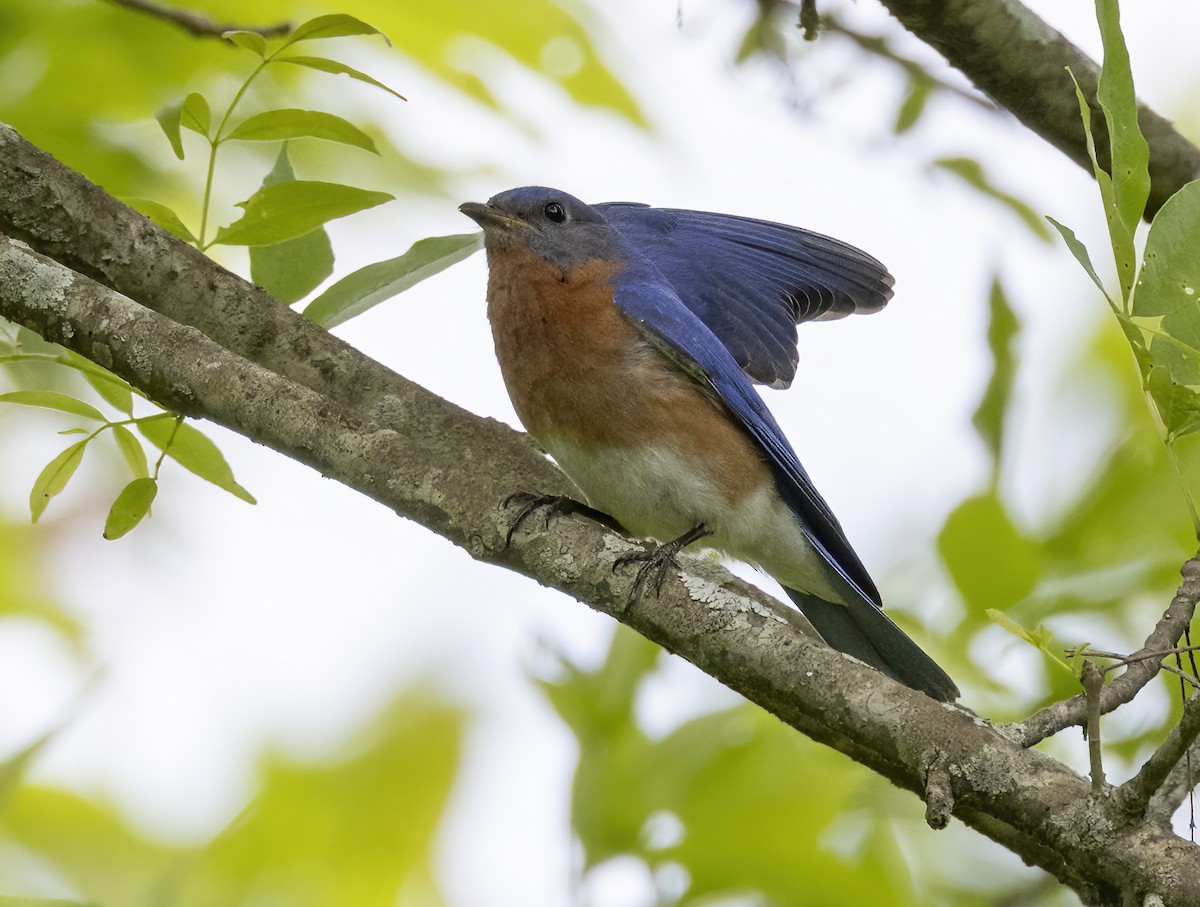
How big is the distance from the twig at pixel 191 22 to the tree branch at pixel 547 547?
467 mm

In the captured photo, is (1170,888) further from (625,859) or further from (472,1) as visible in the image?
(472,1)

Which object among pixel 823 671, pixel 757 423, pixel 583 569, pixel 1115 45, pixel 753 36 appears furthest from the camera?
pixel 753 36

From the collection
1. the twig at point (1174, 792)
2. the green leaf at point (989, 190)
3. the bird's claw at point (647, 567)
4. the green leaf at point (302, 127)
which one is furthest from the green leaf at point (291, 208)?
the green leaf at point (989, 190)

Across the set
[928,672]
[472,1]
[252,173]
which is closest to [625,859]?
[928,672]

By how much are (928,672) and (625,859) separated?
1.01 meters

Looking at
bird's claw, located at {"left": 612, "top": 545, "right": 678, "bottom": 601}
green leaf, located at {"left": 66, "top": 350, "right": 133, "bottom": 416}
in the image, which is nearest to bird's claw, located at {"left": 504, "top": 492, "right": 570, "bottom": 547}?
bird's claw, located at {"left": 612, "top": 545, "right": 678, "bottom": 601}

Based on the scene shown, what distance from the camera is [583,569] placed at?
8.49 feet

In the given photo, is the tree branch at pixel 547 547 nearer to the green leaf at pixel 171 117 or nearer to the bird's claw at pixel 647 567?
the bird's claw at pixel 647 567

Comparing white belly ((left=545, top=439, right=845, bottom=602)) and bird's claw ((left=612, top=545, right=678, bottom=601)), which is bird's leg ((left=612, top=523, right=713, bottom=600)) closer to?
bird's claw ((left=612, top=545, right=678, bottom=601))

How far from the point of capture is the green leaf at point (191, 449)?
2.67m

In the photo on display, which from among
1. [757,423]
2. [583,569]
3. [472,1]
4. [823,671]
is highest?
[472,1]

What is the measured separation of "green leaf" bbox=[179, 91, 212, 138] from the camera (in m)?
2.58

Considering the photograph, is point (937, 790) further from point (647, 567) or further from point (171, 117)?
point (171, 117)

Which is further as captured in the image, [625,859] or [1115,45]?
[625,859]
